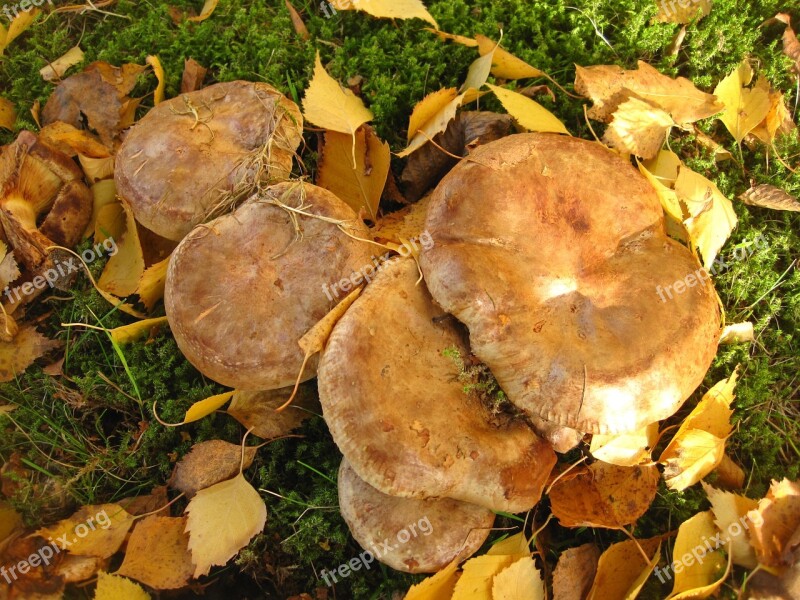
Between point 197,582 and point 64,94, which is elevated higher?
point 64,94

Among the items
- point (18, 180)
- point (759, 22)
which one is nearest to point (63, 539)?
point (18, 180)

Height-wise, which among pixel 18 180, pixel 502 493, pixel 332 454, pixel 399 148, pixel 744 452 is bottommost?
pixel 744 452

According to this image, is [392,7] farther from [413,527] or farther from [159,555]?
[159,555]

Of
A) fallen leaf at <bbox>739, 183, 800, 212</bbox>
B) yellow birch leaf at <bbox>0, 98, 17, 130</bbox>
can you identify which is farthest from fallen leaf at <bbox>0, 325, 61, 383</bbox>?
fallen leaf at <bbox>739, 183, 800, 212</bbox>

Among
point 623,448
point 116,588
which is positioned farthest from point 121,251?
point 623,448

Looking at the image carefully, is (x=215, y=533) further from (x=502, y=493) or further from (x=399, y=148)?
(x=399, y=148)

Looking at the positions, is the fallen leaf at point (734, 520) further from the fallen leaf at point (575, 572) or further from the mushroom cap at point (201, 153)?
the mushroom cap at point (201, 153)
